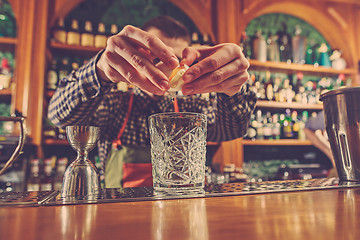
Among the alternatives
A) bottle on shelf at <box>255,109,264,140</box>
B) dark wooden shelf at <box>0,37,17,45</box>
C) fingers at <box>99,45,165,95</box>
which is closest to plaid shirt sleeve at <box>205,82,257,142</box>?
fingers at <box>99,45,165,95</box>

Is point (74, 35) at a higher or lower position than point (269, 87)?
higher

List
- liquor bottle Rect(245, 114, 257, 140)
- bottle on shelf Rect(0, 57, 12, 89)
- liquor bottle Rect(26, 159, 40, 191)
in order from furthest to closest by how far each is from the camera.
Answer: liquor bottle Rect(245, 114, 257, 140) < bottle on shelf Rect(0, 57, 12, 89) < liquor bottle Rect(26, 159, 40, 191)

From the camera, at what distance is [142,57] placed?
653 millimetres

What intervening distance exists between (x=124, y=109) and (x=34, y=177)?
124cm

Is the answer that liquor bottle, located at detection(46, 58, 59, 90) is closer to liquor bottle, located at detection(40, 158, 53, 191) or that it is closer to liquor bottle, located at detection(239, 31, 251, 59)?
liquor bottle, located at detection(40, 158, 53, 191)

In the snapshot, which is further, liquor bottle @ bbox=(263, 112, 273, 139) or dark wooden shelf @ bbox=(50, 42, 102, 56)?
liquor bottle @ bbox=(263, 112, 273, 139)

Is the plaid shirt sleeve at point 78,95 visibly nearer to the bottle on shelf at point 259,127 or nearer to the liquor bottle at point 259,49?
the bottle on shelf at point 259,127

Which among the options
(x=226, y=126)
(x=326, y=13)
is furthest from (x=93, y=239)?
(x=326, y=13)

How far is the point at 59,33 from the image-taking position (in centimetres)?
240

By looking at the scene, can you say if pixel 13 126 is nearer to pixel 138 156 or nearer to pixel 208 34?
pixel 138 156

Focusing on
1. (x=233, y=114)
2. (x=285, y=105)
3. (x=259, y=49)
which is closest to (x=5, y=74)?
(x=233, y=114)

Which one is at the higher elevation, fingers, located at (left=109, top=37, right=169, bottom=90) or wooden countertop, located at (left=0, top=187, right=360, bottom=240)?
fingers, located at (left=109, top=37, right=169, bottom=90)

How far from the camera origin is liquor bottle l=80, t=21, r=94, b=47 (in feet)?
8.07

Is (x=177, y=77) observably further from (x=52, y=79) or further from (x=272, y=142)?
(x=272, y=142)
